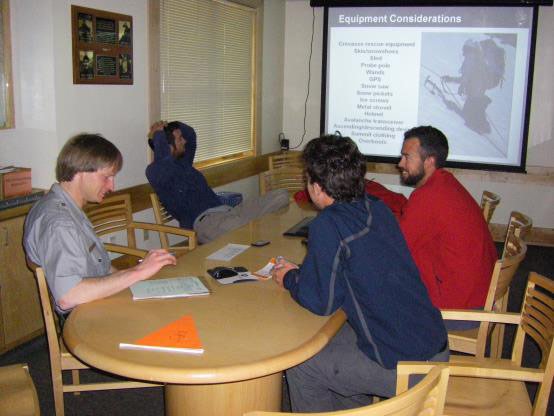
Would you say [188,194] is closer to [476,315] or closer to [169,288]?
[169,288]

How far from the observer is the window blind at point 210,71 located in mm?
4828

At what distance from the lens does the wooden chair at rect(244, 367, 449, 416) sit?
1.21m

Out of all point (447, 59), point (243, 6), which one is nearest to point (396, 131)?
point (447, 59)

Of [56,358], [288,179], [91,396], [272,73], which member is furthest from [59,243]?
[272,73]

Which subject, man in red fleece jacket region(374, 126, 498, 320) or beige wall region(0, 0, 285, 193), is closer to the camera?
man in red fleece jacket region(374, 126, 498, 320)

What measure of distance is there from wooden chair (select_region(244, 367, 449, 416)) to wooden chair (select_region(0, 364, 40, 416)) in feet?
2.92

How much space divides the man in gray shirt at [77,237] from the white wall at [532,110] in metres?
4.57

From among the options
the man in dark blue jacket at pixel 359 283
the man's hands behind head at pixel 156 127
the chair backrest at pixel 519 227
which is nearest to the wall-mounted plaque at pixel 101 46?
the man's hands behind head at pixel 156 127

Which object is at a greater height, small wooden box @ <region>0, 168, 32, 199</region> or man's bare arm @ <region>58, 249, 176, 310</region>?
small wooden box @ <region>0, 168, 32, 199</region>

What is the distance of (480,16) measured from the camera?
231 inches

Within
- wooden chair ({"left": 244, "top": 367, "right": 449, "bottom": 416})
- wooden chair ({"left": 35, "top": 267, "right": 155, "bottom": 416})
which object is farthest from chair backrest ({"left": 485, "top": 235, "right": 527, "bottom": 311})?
wooden chair ({"left": 35, "top": 267, "right": 155, "bottom": 416})

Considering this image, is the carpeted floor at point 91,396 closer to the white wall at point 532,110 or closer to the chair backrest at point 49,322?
the chair backrest at point 49,322

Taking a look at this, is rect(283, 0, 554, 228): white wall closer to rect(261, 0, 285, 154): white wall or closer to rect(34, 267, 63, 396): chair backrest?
rect(261, 0, 285, 154): white wall

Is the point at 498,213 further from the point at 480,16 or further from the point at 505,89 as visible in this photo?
the point at 480,16
